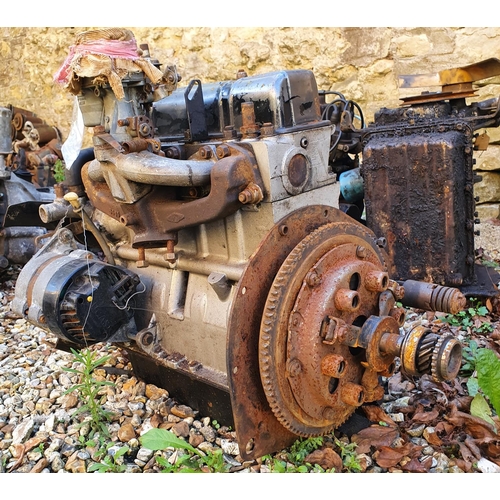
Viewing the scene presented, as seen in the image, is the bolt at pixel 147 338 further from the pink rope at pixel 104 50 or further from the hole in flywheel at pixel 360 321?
the pink rope at pixel 104 50

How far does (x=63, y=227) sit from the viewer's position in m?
2.70

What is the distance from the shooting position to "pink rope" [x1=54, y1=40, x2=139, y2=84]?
2115 millimetres

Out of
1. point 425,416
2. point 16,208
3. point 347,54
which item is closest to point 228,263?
point 425,416

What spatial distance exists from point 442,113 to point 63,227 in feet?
7.76

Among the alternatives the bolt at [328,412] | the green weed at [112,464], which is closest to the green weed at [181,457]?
the green weed at [112,464]

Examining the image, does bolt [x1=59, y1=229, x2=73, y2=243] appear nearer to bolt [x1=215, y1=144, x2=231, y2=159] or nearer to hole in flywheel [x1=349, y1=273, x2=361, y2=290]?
bolt [x1=215, y1=144, x2=231, y2=159]

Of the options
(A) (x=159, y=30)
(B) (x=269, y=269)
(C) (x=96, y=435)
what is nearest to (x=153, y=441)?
(C) (x=96, y=435)

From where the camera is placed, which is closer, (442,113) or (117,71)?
(117,71)

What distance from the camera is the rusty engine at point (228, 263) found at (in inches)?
74.1

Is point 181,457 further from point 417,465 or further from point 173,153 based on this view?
point 173,153

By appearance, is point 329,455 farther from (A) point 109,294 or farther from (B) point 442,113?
(B) point 442,113

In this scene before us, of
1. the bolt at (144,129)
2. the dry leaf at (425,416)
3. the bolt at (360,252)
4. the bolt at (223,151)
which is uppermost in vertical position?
the bolt at (144,129)

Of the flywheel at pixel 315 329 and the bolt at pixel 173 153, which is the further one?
the bolt at pixel 173 153

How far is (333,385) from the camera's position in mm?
2002
